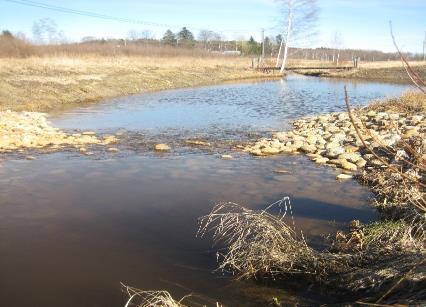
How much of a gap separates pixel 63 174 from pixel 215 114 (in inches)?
355

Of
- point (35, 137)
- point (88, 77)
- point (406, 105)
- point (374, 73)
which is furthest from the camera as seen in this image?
point (374, 73)

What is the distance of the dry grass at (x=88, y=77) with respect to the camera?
1805 centimetres

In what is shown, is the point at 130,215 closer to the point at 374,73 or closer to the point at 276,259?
the point at 276,259

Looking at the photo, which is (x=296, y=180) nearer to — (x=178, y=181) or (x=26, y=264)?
(x=178, y=181)

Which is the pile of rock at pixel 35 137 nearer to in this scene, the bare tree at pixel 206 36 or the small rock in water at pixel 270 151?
the small rock in water at pixel 270 151

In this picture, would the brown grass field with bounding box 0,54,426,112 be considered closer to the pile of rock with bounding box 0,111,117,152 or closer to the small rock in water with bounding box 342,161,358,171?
the pile of rock with bounding box 0,111,117,152

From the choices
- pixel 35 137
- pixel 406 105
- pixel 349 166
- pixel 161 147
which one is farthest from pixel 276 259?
pixel 406 105

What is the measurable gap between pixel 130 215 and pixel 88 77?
18.9 m

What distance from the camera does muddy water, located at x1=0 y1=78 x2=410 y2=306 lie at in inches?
170

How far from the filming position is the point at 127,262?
15.7 feet

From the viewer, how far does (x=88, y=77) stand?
23641mm

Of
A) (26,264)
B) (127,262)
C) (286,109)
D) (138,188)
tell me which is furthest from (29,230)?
(286,109)

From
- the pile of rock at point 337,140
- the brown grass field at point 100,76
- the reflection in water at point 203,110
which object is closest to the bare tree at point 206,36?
the brown grass field at point 100,76

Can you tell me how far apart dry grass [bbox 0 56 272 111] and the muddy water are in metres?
8.73
